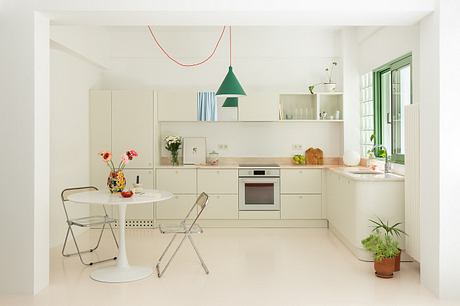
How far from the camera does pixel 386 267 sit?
4.64 metres

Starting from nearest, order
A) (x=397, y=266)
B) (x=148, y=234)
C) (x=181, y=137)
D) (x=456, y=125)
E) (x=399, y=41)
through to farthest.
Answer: (x=456, y=125), (x=397, y=266), (x=399, y=41), (x=148, y=234), (x=181, y=137)

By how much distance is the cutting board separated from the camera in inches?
302

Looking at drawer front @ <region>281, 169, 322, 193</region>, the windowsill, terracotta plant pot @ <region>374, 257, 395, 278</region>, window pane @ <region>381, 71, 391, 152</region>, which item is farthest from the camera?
drawer front @ <region>281, 169, 322, 193</region>

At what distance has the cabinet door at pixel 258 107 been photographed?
24.3 feet

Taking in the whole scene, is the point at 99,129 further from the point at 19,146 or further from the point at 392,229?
the point at 392,229

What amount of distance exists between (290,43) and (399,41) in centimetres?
233

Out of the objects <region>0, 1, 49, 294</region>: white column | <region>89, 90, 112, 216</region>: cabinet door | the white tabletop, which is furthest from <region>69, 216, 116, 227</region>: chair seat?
<region>89, 90, 112, 216</region>: cabinet door

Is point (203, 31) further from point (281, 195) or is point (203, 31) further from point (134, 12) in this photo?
point (134, 12)

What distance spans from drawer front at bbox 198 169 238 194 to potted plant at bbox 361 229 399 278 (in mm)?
2745

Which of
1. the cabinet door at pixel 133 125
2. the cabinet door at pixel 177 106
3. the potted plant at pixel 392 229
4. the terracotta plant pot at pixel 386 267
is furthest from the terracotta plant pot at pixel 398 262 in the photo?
the cabinet door at pixel 133 125

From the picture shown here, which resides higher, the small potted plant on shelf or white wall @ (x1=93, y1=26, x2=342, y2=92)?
white wall @ (x1=93, y1=26, x2=342, y2=92)

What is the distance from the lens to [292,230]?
7090 mm

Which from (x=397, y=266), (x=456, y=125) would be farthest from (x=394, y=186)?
(x=456, y=125)

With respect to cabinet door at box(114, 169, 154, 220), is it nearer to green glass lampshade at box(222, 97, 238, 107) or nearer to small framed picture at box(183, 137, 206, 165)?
small framed picture at box(183, 137, 206, 165)
